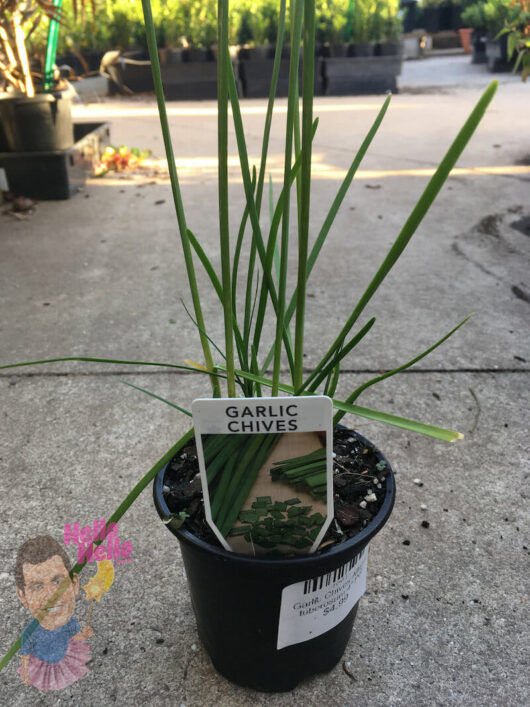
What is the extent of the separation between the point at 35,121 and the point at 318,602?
2794 millimetres

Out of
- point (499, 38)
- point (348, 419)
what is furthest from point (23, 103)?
point (499, 38)

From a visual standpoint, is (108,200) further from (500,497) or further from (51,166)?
(500,497)

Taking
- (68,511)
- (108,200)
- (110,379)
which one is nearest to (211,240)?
(108,200)

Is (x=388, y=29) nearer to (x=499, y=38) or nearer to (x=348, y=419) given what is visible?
(x=499, y=38)

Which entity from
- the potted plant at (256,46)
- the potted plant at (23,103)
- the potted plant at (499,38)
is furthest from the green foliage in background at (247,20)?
the potted plant at (23,103)

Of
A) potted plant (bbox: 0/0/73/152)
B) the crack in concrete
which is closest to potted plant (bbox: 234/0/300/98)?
potted plant (bbox: 0/0/73/152)

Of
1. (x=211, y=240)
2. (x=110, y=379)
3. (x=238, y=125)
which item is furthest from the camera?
(x=211, y=240)

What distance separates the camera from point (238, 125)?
2.39 ft

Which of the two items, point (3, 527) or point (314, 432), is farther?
point (3, 527)

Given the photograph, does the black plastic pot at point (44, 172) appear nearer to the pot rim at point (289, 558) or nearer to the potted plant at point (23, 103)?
the potted plant at point (23, 103)

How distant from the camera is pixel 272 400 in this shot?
0.69 metres

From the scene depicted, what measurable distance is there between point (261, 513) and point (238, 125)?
47cm

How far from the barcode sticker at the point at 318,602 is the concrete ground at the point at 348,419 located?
137 millimetres

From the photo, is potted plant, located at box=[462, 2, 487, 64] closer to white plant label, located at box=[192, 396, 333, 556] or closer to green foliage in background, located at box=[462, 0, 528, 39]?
green foliage in background, located at box=[462, 0, 528, 39]
